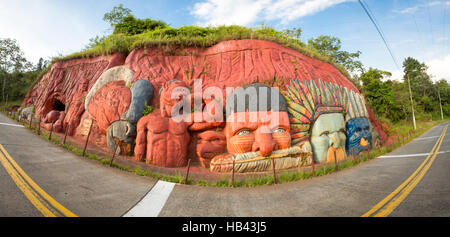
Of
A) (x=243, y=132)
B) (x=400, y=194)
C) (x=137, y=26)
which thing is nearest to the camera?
(x=400, y=194)

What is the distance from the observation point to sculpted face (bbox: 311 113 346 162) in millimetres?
7827

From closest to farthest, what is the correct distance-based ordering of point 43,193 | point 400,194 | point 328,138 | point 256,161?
point 43,193 → point 400,194 → point 256,161 → point 328,138

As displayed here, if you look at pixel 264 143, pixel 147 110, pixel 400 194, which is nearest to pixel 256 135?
pixel 264 143

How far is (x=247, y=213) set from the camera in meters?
3.78

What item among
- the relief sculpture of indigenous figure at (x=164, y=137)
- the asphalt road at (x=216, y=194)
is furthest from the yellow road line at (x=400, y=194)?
the relief sculpture of indigenous figure at (x=164, y=137)

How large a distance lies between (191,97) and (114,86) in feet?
13.9

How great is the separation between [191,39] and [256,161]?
7.52m

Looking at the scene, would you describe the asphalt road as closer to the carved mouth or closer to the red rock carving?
the carved mouth

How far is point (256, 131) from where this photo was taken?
23.5 feet

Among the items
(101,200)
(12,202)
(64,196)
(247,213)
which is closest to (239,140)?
(247,213)

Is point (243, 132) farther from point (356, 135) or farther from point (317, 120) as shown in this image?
point (356, 135)

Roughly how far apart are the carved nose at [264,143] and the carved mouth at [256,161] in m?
0.20

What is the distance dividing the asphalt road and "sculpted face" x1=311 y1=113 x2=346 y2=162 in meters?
1.34

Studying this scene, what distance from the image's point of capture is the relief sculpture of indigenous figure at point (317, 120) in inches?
307
